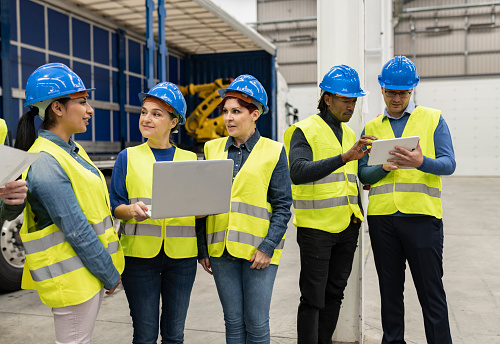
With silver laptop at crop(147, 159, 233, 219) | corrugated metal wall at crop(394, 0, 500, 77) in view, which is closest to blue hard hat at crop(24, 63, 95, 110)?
silver laptop at crop(147, 159, 233, 219)

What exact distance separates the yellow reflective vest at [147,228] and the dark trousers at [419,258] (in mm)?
1216

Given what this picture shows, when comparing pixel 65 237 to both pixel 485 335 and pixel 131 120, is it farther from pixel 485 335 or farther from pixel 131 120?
pixel 131 120

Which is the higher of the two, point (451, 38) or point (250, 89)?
point (451, 38)

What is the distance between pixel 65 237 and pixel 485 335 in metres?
3.26

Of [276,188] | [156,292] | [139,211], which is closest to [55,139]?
[139,211]

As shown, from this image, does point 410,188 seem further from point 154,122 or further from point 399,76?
point 154,122

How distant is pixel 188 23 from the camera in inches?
317

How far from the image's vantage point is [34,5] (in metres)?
5.64

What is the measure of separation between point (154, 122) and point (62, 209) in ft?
2.09

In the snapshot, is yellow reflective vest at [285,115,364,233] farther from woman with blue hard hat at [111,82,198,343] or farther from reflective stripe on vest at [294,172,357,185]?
woman with blue hard hat at [111,82,198,343]

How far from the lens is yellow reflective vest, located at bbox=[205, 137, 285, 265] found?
219cm

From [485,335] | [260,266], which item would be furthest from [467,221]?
[260,266]

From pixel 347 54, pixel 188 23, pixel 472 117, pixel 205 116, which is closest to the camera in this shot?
pixel 347 54

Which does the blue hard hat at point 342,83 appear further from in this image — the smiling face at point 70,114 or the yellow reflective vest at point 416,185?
the smiling face at point 70,114
